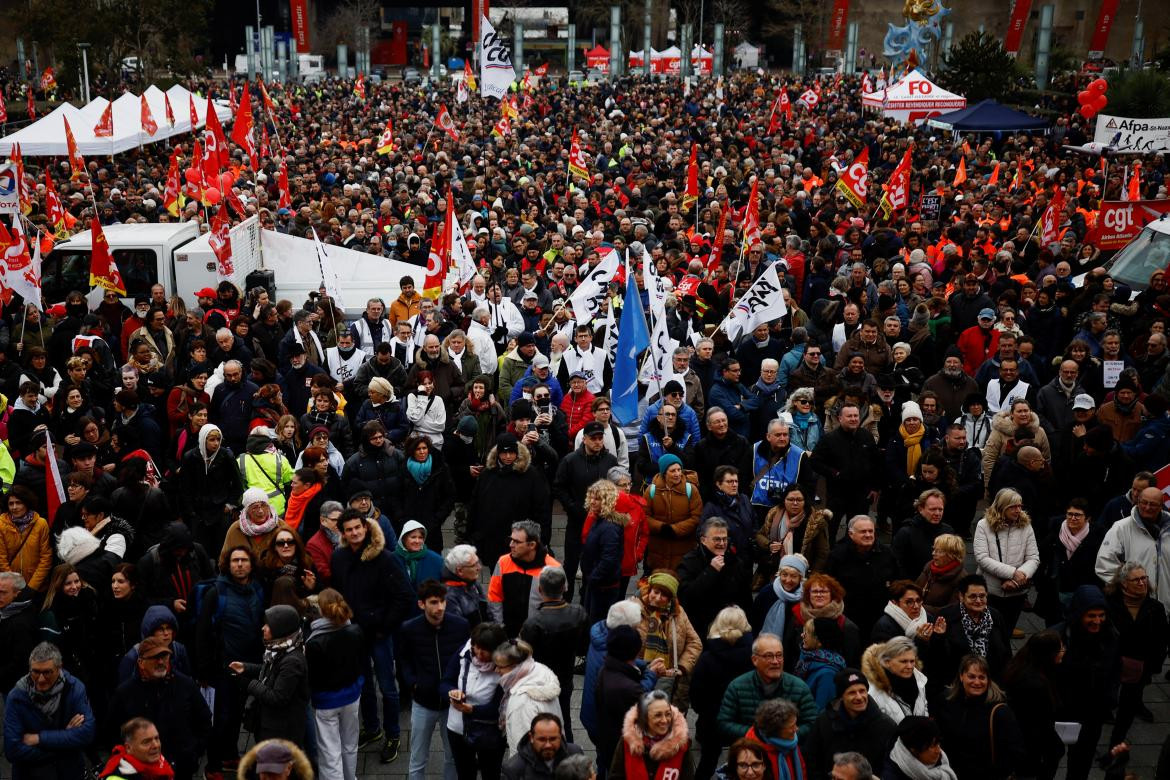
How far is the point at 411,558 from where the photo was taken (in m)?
7.19

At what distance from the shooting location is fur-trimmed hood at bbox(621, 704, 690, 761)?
519cm

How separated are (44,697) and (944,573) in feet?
15.8

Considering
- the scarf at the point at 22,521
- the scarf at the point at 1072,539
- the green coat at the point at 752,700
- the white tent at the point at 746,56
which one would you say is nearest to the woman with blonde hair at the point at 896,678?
the green coat at the point at 752,700

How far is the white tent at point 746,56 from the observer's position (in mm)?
79625

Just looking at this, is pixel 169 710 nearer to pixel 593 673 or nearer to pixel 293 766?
pixel 293 766

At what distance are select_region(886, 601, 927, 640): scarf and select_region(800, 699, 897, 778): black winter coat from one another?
0.96m

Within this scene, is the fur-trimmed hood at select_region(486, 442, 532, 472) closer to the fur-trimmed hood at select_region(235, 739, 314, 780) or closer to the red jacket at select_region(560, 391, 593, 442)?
the red jacket at select_region(560, 391, 593, 442)

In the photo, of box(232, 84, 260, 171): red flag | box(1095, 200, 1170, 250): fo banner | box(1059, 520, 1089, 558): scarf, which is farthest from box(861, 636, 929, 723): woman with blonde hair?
box(232, 84, 260, 171): red flag

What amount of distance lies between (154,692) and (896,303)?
351 inches

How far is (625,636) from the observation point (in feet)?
19.0

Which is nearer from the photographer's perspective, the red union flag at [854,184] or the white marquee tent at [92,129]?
the red union flag at [854,184]

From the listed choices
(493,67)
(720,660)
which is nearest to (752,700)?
(720,660)

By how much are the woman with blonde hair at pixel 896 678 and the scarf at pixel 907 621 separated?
1.77 ft

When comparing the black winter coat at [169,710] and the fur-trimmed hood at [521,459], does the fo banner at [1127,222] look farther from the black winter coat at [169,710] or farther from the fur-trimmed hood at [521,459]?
the black winter coat at [169,710]
